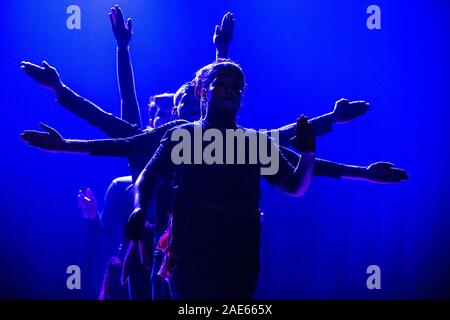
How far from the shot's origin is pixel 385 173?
2.11m

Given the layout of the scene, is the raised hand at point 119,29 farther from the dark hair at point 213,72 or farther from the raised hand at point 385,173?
the raised hand at point 385,173

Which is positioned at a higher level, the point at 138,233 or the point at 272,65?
the point at 272,65

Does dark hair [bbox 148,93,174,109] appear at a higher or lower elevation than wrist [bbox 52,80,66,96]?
higher

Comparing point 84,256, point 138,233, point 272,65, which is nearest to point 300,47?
point 272,65

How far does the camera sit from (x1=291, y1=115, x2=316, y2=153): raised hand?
178 centimetres

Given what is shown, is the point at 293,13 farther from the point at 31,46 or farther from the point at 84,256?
the point at 84,256

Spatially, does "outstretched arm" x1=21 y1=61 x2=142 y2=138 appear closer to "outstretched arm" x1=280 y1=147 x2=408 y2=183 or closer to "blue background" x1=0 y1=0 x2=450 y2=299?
"outstretched arm" x1=280 y1=147 x2=408 y2=183

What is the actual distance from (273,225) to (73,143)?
215 centimetres

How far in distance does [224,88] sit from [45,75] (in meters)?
0.91

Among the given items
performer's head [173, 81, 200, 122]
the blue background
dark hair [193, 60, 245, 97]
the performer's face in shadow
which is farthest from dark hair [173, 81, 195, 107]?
the blue background

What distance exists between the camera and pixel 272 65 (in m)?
3.87

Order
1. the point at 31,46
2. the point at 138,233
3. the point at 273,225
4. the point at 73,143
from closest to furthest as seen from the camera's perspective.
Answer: the point at 138,233 < the point at 73,143 < the point at 31,46 < the point at 273,225

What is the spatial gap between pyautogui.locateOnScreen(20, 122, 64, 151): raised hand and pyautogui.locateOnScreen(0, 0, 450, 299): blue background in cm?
178

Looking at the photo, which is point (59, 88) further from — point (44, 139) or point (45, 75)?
point (44, 139)
